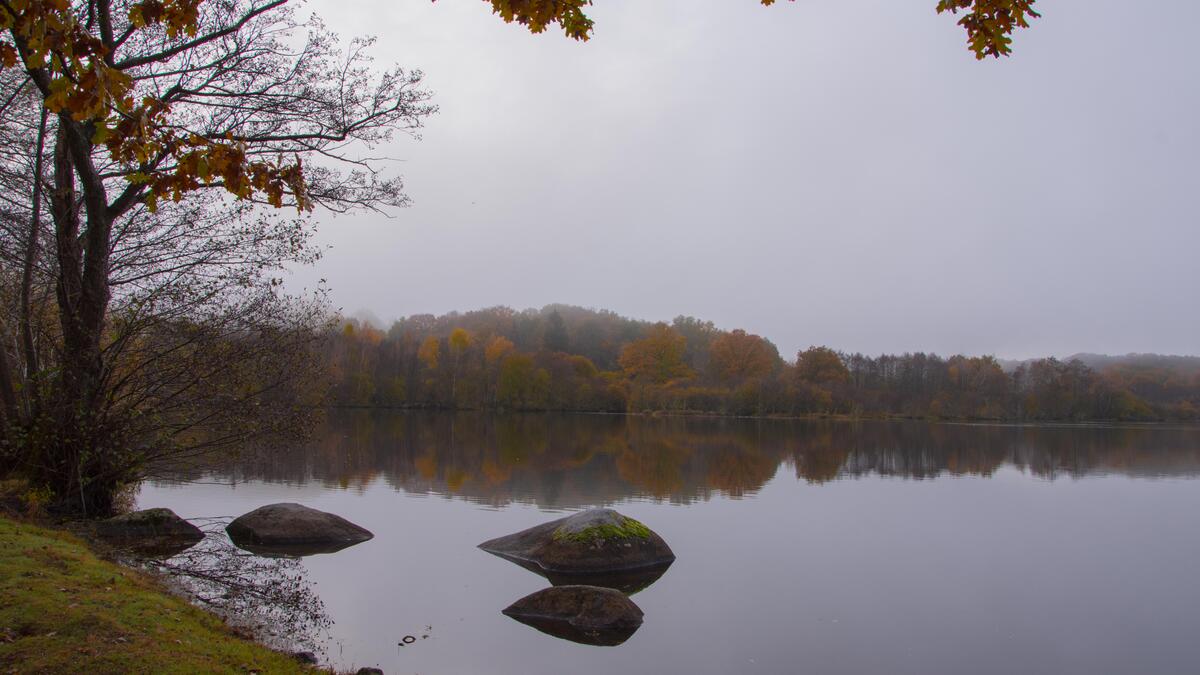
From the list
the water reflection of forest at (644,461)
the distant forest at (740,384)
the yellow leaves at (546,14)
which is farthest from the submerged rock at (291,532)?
the distant forest at (740,384)

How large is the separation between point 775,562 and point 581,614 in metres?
5.26

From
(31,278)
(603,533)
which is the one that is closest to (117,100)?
(31,278)

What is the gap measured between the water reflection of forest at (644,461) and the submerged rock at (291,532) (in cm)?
109

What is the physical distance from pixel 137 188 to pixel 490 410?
253ft

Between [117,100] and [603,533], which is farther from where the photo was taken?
[603,533]

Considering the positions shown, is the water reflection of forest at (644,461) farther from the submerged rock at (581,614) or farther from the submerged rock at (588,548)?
the submerged rock at (581,614)

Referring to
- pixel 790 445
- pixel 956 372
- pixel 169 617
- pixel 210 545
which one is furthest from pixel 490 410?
pixel 169 617

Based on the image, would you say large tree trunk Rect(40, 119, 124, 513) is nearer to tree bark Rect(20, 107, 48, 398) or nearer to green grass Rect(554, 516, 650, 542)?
tree bark Rect(20, 107, 48, 398)

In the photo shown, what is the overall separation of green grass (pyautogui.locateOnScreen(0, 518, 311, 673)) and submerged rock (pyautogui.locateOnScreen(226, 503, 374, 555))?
499 centimetres

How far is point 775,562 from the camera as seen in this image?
13.6 metres

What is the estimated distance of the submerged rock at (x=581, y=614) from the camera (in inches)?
366

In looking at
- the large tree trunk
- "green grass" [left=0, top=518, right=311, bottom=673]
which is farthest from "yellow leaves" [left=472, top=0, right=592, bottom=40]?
the large tree trunk

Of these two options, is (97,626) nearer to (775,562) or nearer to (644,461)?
(775,562)

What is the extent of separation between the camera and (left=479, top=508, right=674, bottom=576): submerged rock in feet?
40.1
